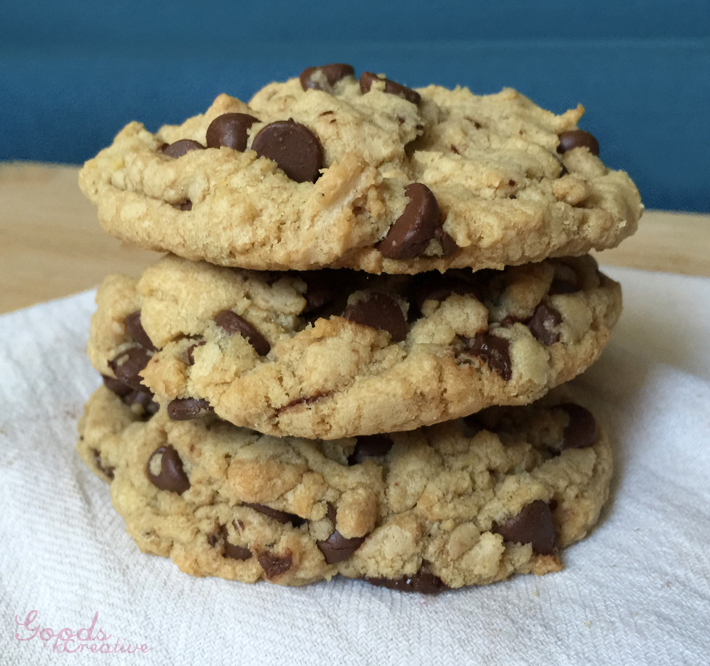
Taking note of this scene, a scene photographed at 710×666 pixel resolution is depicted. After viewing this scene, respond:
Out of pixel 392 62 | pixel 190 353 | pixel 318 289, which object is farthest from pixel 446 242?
pixel 392 62

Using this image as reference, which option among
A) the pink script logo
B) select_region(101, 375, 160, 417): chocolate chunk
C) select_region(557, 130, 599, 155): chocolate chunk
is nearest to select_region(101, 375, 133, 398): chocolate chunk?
select_region(101, 375, 160, 417): chocolate chunk

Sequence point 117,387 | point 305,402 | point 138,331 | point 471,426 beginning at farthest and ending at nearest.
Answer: point 117,387, point 471,426, point 138,331, point 305,402

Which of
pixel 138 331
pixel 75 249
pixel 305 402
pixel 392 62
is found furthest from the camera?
pixel 392 62

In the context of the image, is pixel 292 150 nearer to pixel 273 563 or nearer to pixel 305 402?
pixel 305 402

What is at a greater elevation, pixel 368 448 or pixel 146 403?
pixel 368 448

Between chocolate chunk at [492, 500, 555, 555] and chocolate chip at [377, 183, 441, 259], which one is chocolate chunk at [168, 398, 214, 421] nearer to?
chocolate chip at [377, 183, 441, 259]

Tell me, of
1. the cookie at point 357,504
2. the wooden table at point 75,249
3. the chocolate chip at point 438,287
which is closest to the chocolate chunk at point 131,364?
the cookie at point 357,504
